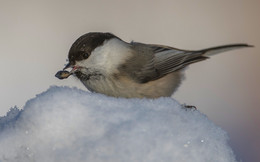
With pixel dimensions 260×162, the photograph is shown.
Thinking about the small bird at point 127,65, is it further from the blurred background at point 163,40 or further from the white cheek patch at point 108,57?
the blurred background at point 163,40

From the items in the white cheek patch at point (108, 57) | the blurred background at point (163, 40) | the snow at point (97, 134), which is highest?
the snow at point (97, 134)

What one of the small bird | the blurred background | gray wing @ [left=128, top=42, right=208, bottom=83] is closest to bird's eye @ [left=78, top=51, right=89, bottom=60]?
the small bird

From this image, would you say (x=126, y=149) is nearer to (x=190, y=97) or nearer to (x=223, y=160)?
(x=223, y=160)

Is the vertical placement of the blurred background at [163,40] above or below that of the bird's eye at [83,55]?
below

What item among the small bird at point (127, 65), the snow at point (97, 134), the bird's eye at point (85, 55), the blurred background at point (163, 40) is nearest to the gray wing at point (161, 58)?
the small bird at point (127, 65)

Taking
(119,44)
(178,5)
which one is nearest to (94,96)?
(119,44)

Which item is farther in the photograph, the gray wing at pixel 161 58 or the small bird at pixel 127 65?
the gray wing at pixel 161 58

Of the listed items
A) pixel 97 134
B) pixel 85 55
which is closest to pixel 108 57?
pixel 85 55
